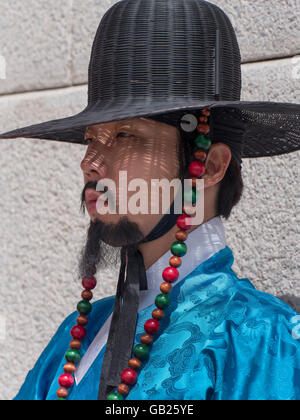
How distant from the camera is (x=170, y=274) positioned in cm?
165

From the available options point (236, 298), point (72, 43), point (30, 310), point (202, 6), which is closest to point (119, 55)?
point (202, 6)

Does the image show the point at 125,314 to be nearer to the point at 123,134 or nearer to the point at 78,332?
the point at 78,332

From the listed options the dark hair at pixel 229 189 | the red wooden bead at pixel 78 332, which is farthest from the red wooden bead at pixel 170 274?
the red wooden bead at pixel 78 332

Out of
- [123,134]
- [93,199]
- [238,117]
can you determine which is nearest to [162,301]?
[93,199]

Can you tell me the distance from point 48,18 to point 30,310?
1.25 meters

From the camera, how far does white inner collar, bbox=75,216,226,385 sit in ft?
5.56

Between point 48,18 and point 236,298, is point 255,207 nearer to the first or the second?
point 236,298

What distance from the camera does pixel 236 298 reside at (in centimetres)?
160

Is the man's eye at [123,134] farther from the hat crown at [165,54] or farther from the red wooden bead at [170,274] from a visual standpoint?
the red wooden bead at [170,274]

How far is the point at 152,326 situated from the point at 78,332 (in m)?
0.31

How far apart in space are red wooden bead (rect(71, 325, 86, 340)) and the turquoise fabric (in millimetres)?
132

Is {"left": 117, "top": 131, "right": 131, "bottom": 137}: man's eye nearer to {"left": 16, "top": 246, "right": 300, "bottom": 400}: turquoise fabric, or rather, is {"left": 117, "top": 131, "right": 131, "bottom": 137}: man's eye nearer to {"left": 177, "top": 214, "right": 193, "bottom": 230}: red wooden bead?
{"left": 177, "top": 214, "right": 193, "bottom": 230}: red wooden bead

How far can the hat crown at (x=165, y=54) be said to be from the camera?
1.64 metres

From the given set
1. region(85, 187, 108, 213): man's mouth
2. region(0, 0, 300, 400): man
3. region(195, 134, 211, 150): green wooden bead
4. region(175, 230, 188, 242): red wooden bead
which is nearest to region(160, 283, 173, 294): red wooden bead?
region(0, 0, 300, 400): man
